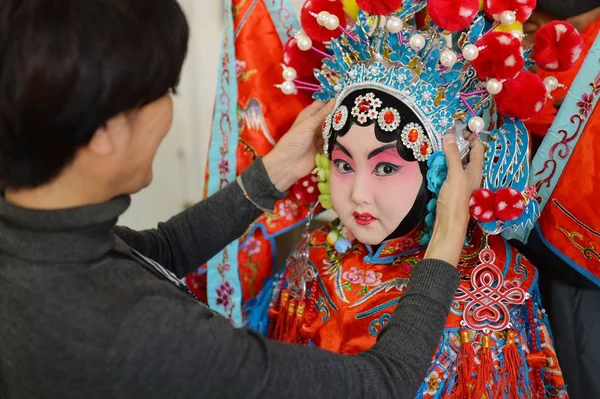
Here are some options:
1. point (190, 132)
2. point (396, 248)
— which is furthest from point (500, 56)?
point (190, 132)

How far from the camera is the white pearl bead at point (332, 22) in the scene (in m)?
1.10

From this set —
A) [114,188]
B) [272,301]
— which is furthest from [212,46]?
[114,188]

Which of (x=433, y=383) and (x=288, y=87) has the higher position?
(x=288, y=87)

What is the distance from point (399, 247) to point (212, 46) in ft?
3.49

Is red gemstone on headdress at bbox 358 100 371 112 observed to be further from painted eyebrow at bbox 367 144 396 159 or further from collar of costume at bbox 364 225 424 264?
collar of costume at bbox 364 225 424 264

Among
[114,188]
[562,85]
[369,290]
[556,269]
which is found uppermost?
[562,85]

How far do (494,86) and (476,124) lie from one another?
8 cm

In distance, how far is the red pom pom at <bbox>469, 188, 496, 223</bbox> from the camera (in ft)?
3.37

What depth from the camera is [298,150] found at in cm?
126

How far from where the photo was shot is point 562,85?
1.07 m

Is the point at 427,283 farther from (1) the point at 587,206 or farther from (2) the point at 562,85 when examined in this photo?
(2) the point at 562,85

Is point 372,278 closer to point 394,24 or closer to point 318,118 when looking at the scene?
point 318,118

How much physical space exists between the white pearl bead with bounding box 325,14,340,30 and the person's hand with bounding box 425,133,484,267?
296 mm

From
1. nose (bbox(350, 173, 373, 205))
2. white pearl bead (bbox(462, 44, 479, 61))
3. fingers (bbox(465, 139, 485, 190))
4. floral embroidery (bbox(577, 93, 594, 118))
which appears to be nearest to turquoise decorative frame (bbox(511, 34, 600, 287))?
floral embroidery (bbox(577, 93, 594, 118))
